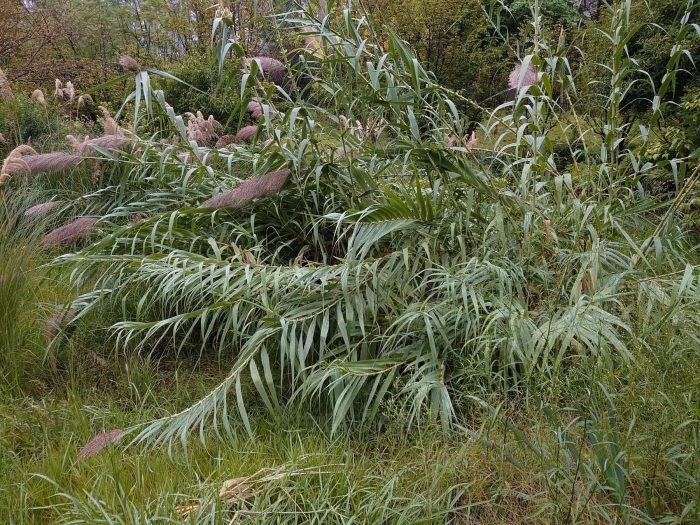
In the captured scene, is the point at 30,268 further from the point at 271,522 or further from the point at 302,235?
the point at 271,522

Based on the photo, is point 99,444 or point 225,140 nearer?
point 99,444

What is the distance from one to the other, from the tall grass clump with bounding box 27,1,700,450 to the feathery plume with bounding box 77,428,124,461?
149mm

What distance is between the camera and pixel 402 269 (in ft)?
10.6

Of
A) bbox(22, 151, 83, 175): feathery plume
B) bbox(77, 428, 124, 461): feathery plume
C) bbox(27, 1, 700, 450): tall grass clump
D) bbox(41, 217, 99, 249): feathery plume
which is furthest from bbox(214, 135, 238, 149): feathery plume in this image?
bbox(77, 428, 124, 461): feathery plume

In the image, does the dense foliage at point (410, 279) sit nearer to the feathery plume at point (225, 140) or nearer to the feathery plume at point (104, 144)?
the feathery plume at point (104, 144)

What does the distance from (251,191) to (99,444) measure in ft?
5.23

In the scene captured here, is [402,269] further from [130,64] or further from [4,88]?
[4,88]

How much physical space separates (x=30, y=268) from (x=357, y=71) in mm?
2095

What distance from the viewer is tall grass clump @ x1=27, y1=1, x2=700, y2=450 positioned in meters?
2.58

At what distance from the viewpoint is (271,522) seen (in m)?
1.95

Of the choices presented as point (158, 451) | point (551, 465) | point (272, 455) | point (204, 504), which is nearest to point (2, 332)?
point (158, 451)

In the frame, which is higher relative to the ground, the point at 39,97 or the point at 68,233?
the point at 39,97

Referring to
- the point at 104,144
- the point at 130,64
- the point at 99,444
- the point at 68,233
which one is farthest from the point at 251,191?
the point at 99,444

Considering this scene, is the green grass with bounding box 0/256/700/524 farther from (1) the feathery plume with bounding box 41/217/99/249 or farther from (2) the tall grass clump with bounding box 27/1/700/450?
(1) the feathery plume with bounding box 41/217/99/249
